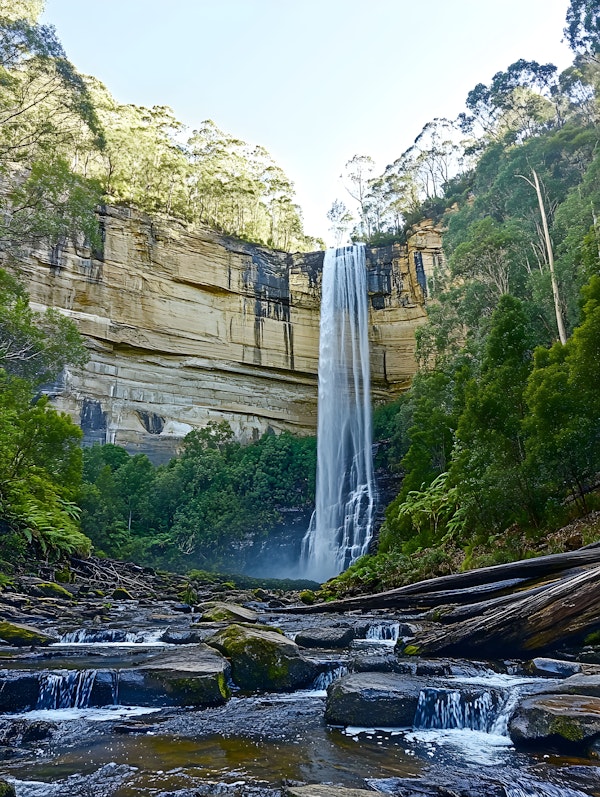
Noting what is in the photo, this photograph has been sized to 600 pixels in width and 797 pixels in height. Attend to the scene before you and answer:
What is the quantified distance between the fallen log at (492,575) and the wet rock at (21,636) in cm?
569

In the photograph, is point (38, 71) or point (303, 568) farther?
point (303, 568)

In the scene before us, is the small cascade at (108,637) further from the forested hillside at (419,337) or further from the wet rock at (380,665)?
the forested hillside at (419,337)

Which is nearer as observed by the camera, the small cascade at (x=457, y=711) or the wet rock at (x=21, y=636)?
the small cascade at (x=457, y=711)

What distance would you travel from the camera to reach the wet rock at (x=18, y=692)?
17.7 feet

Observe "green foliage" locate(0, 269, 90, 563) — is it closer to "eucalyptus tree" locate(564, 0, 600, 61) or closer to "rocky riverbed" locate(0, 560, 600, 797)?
"rocky riverbed" locate(0, 560, 600, 797)

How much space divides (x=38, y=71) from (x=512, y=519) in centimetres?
1591

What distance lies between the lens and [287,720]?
16.9 feet

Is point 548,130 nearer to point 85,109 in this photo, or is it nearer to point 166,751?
point 85,109

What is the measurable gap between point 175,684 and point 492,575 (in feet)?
15.3

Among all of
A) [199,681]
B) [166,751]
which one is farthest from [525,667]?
[166,751]

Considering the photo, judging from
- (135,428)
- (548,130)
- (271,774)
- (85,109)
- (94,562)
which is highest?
→ (548,130)

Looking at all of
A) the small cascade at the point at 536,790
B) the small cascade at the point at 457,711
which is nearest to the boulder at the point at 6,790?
the small cascade at the point at 536,790

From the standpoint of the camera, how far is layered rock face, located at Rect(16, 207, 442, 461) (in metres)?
33.0

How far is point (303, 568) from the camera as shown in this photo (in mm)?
29094
